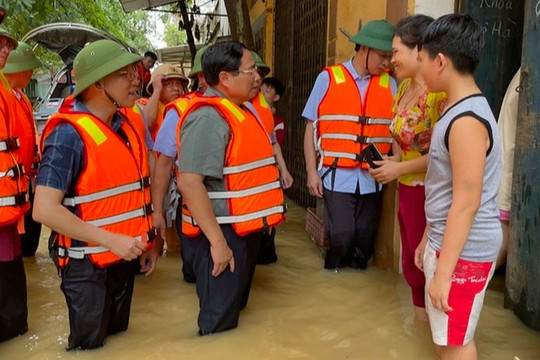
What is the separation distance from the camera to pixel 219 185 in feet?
9.41

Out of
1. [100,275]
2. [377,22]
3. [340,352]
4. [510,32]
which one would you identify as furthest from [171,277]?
[510,32]

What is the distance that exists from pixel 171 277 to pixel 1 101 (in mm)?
1957

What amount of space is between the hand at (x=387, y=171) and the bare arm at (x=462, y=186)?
101 centimetres

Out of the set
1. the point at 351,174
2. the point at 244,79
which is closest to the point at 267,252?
the point at 351,174

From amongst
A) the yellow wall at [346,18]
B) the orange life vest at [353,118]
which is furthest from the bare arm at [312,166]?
the yellow wall at [346,18]

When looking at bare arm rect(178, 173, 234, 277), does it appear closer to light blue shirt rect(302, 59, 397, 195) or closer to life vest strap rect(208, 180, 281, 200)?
life vest strap rect(208, 180, 281, 200)

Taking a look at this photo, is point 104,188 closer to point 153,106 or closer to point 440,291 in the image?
point 440,291

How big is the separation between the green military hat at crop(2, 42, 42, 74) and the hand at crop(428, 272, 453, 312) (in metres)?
3.43

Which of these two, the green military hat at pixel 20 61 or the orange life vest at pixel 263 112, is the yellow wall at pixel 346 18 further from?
the green military hat at pixel 20 61

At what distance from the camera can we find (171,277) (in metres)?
4.19

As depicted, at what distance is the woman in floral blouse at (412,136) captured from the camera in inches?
107

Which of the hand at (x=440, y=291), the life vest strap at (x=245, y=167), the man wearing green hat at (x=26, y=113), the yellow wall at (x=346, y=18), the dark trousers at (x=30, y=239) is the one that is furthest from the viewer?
the dark trousers at (x=30, y=239)

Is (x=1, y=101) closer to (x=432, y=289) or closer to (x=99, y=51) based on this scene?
(x=99, y=51)

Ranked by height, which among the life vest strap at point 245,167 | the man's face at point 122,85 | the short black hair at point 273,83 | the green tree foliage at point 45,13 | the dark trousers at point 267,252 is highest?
the green tree foliage at point 45,13
